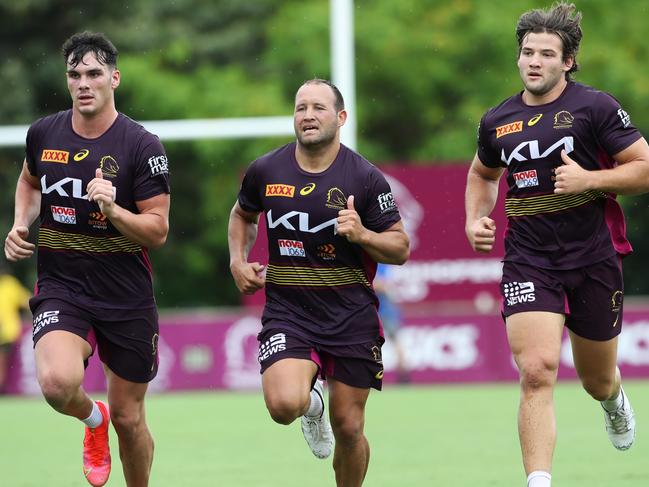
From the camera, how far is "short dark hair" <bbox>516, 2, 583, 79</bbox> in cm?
783

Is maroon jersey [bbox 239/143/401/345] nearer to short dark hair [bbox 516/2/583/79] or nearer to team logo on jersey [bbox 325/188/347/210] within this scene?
team logo on jersey [bbox 325/188/347/210]

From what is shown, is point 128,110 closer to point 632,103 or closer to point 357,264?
point 632,103

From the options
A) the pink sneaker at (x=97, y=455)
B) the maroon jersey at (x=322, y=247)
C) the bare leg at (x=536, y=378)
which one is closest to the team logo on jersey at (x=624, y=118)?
the bare leg at (x=536, y=378)

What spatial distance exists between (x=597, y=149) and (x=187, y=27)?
77.4ft

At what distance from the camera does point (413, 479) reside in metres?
9.54

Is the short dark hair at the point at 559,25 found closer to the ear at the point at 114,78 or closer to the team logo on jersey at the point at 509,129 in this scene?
the team logo on jersey at the point at 509,129

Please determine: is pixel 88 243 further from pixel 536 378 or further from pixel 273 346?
pixel 536 378

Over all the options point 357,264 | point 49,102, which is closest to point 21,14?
point 49,102

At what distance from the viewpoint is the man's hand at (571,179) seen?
24.5 feet

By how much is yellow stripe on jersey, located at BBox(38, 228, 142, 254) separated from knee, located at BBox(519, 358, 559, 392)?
2.30 metres

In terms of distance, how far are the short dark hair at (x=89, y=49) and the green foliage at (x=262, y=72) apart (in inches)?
780

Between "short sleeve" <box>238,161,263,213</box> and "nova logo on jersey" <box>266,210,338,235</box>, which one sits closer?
"nova logo on jersey" <box>266,210,338,235</box>

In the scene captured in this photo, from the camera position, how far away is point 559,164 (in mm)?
7773

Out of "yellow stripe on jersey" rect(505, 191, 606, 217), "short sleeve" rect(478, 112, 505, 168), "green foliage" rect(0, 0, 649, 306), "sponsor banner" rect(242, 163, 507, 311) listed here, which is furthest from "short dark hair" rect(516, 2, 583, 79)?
"green foliage" rect(0, 0, 649, 306)
